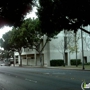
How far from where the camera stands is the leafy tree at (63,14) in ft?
27.3

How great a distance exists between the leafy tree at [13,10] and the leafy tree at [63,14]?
0.81m

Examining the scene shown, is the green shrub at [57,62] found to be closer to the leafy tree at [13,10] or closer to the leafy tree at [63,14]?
the leafy tree at [63,14]

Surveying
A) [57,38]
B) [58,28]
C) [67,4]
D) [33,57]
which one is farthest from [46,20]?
[33,57]

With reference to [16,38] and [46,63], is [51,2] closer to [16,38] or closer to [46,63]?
[16,38]

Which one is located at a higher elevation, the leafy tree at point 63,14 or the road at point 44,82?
the leafy tree at point 63,14

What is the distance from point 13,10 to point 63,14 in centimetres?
180

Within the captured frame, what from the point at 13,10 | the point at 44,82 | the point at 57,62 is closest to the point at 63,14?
the point at 13,10

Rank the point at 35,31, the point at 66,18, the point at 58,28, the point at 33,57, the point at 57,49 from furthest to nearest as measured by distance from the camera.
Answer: the point at 33,57
the point at 57,49
the point at 35,31
the point at 58,28
the point at 66,18

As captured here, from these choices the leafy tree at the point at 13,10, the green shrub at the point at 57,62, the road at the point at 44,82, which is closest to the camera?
the leafy tree at the point at 13,10

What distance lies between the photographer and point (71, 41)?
6000 cm

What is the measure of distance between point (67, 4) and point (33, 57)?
69.1m

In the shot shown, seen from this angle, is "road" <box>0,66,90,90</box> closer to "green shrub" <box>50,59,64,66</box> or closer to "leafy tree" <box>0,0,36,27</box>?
"leafy tree" <box>0,0,36,27</box>

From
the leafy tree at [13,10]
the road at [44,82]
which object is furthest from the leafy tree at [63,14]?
the road at [44,82]

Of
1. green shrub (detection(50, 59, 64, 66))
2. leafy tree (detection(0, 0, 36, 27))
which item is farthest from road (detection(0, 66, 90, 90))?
green shrub (detection(50, 59, 64, 66))
